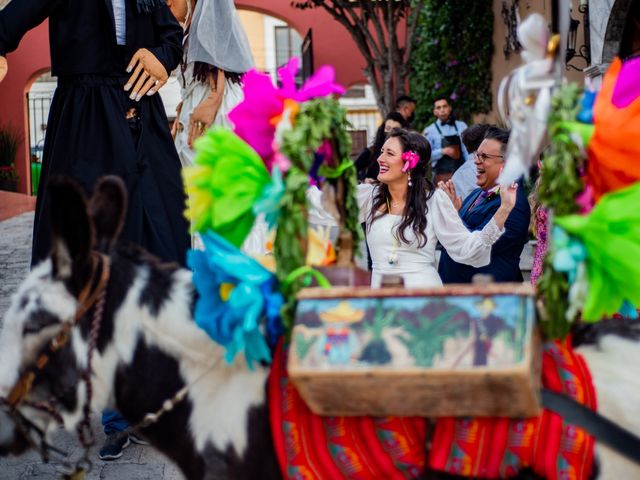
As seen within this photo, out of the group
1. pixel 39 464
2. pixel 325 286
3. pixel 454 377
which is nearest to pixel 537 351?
pixel 454 377

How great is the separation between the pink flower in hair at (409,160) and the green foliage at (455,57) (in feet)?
40.9

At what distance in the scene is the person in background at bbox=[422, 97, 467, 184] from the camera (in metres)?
10.5

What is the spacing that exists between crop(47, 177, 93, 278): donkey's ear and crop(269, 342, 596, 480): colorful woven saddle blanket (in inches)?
24.8

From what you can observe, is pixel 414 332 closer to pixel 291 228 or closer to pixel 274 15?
pixel 291 228

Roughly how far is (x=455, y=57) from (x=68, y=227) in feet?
54.7

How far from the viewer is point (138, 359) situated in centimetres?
278

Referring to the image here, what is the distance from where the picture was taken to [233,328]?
2596 mm

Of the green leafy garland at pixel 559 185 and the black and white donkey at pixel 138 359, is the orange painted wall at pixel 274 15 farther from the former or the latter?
the green leafy garland at pixel 559 185

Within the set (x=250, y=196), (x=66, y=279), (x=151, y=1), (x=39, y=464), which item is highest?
(x=151, y=1)

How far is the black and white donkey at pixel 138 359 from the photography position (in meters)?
2.67

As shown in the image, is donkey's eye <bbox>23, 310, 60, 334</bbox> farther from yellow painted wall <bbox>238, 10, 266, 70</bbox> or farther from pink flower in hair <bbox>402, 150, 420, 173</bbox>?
yellow painted wall <bbox>238, 10, 266, 70</bbox>

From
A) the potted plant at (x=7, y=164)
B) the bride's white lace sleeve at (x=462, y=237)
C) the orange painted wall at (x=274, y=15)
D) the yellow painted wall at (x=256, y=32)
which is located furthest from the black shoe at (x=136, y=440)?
the yellow painted wall at (x=256, y=32)

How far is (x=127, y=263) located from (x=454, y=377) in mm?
1068

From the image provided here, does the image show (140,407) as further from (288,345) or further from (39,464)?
(39,464)
